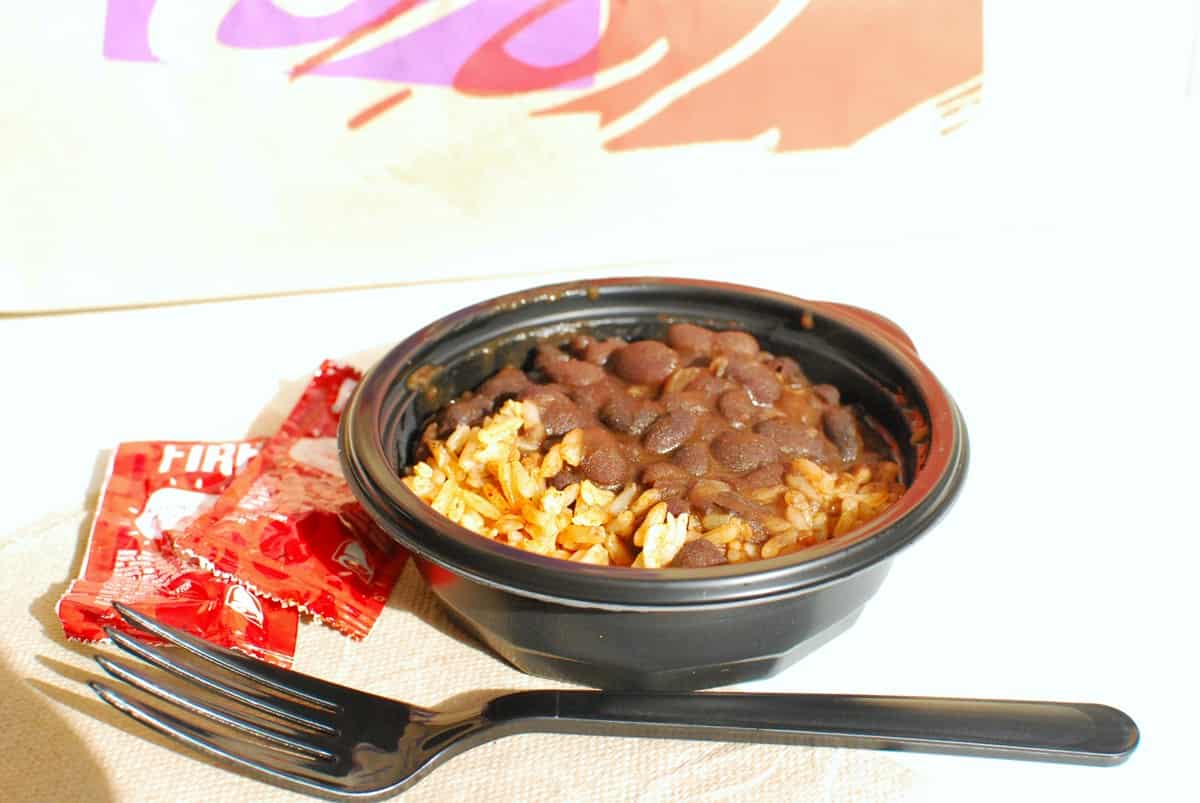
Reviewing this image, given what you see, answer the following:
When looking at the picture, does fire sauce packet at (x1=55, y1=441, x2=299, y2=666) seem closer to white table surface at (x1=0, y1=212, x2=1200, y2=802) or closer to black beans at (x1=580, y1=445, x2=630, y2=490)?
white table surface at (x1=0, y1=212, x2=1200, y2=802)

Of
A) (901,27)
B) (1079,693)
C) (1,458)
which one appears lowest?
(1079,693)

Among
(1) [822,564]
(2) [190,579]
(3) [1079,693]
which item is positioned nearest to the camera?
(1) [822,564]

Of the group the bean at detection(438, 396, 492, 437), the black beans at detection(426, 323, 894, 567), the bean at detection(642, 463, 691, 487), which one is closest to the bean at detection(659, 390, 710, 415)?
the black beans at detection(426, 323, 894, 567)

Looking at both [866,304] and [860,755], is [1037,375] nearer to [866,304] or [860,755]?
[866,304]

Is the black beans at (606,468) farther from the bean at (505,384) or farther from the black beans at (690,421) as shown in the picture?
the bean at (505,384)

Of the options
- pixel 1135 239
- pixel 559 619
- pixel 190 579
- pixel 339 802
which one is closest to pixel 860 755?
pixel 559 619

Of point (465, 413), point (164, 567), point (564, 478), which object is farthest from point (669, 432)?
point (164, 567)

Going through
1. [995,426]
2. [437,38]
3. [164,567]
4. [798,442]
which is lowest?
[995,426]

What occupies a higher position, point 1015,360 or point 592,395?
point 592,395

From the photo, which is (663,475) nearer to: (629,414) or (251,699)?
(629,414)
